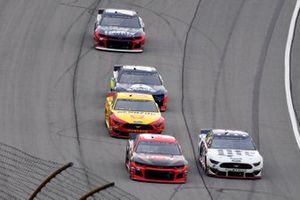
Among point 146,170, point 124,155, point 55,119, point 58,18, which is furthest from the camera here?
point 58,18

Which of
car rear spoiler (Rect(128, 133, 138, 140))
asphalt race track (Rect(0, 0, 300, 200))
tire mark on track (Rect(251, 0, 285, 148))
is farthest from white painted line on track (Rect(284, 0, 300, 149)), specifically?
car rear spoiler (Rect(128, 133, 138, 140))

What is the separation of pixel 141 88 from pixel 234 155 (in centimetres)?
783

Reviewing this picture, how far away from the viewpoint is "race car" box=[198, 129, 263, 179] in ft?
112

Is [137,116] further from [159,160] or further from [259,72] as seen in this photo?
[259,72]

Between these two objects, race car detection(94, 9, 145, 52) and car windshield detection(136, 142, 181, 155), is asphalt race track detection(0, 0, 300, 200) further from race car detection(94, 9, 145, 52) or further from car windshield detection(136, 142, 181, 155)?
car windshield detection(136, 142, 181, 155)

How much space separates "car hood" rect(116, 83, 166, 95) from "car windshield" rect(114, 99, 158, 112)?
2555mm

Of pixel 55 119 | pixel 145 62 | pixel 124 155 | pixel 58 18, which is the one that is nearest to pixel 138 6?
pixel 58 18

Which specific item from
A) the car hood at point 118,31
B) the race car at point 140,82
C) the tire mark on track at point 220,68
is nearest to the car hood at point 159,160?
the tire mark on track at point 220,68

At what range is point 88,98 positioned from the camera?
43.0 meters

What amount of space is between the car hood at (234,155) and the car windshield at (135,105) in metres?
4.41

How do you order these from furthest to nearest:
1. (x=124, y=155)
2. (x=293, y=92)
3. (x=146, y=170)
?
1. (x=293, y=92)
2. (x=124, y=155)
3. (x=146, y=170)

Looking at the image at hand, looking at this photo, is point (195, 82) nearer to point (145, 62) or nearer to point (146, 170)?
point (145, 62)

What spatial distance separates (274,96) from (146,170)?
1355cm

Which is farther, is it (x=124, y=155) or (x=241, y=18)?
(x=241, y=18)
